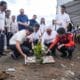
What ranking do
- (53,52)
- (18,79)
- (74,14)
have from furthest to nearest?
(74,14) → (53,52) → (18,79)

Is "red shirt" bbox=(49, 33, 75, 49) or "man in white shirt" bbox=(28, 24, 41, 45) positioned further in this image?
"man in white shirt" bbox=(28, 24, 41, 45)

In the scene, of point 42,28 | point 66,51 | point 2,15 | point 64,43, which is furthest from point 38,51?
point 42,28

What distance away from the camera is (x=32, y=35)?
1338cm

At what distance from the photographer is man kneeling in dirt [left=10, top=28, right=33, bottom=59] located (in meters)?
12.6

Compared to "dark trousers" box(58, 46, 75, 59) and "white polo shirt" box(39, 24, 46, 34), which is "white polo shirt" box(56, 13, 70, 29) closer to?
"white polo shirt" box(39, 24, 46, 34)

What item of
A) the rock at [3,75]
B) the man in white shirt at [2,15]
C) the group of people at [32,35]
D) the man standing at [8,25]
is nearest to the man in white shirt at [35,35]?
the group of people at [32,35]

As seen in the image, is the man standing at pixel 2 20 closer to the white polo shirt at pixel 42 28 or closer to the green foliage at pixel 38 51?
the green foliage at pixel 38 51

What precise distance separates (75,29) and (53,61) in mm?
5048

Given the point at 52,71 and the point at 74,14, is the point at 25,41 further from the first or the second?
the point at 74,14

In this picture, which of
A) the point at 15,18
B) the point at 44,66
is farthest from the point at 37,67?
the point at 15,18

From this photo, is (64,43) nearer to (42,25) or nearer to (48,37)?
(48,37)

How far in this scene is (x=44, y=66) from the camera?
1226cm

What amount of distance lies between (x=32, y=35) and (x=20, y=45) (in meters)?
0.66

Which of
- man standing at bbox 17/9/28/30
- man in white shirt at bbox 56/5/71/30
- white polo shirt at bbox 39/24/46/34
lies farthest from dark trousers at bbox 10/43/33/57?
man in white shirt at bbox 56/5/71/30
